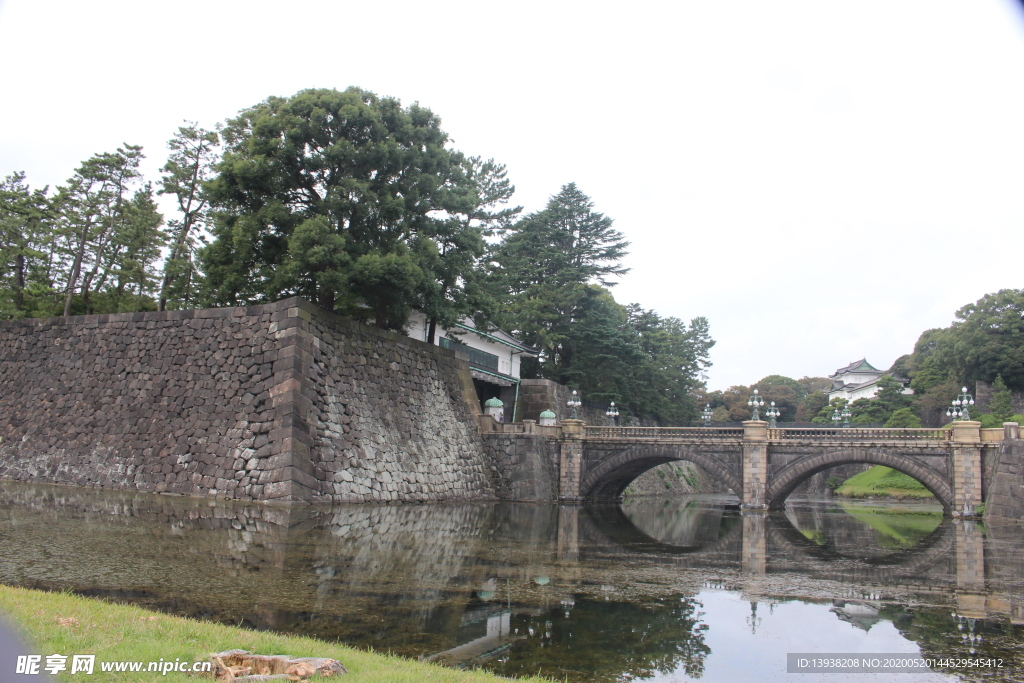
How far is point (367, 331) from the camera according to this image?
2769 centimetres

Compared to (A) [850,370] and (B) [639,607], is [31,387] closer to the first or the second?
(B) [639,607]

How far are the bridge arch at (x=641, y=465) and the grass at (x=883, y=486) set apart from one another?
18.8m

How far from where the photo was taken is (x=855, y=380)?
99.5 m

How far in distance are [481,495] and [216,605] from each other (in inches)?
929

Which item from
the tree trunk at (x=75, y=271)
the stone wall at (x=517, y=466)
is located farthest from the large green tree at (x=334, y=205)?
the tree trunk at (x=75, y=271)

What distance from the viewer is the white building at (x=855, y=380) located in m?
91.6

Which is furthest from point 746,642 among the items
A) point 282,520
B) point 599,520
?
point 599,520

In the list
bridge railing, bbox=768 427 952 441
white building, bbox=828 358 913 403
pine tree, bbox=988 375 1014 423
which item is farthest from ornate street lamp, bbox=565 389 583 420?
white building, bbox=828 358 913 403

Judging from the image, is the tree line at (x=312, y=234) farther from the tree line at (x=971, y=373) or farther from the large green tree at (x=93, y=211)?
the tree line at (x=971, y=373)

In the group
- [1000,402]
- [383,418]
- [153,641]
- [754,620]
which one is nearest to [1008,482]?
[1000,402]

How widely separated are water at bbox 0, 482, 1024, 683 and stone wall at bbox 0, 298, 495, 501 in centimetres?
201

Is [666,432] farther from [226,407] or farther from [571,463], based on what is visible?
[226,407]

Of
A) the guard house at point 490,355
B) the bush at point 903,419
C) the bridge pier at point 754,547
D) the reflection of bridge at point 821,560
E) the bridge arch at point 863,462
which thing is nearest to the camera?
the reflection of bridge at point 821,560

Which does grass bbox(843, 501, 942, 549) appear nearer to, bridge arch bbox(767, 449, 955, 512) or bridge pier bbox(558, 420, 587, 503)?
bridge arch bbox(767, 449, 955, 512)
